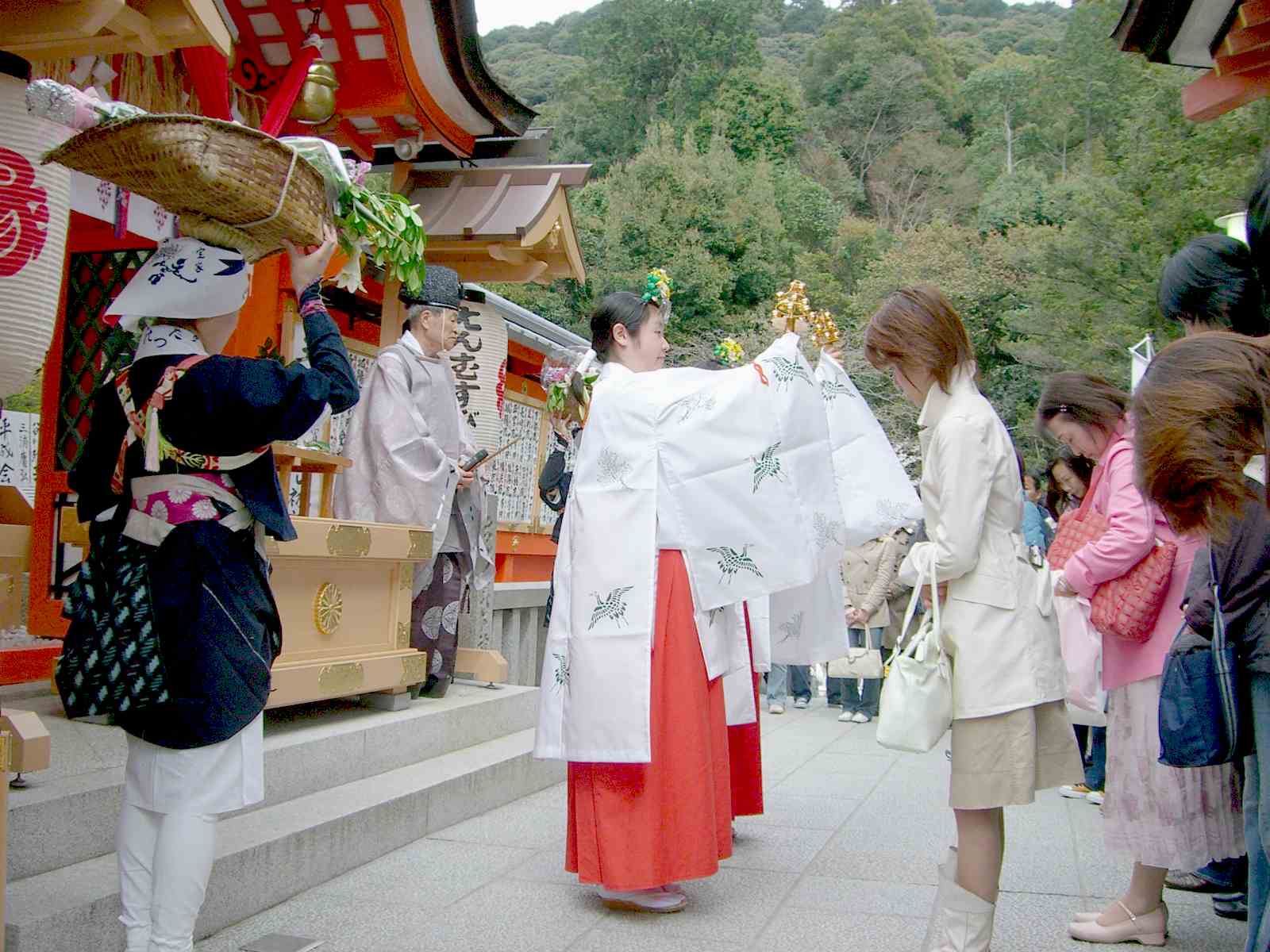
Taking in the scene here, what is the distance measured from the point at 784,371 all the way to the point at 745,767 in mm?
1591

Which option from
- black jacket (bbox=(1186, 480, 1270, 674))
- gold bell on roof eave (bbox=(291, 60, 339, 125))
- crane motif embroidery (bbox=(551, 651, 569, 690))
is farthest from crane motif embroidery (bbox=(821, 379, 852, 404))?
gold bell on roof eave (bbox=(291, 60, 339, 125))

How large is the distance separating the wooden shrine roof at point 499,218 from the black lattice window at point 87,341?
6.15ft

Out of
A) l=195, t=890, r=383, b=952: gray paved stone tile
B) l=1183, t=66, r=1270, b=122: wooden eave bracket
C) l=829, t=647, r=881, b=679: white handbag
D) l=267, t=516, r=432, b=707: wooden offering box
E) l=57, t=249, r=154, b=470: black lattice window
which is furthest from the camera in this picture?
l=57, t=249, r=154, b=470: black lattice window

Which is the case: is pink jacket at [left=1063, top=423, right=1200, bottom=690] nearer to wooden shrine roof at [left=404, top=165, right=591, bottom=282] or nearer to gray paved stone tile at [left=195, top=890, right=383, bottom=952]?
gray paved stone tile at [left=195, top=890, right=383, bottom=952]

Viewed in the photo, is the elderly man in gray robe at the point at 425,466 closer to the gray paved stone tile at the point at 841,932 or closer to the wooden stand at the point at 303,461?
the wooden stand at the point at 303,461

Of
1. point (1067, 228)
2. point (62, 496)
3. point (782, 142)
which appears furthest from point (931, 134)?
point (62, 496)

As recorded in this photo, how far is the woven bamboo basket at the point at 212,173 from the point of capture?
7.98 feet

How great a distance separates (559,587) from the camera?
3.76 m

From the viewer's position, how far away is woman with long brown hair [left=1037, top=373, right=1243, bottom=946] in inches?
125

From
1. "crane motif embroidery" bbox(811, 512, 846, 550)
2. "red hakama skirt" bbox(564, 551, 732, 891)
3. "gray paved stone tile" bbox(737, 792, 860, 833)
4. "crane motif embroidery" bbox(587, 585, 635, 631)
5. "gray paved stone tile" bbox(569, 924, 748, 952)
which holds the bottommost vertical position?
"gray paved stone tile" bbox(737, 792, 860, 833)

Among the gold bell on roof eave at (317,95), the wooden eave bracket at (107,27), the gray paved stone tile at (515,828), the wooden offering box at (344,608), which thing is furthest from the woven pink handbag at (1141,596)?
the gold bell on roof eave at (317,95)

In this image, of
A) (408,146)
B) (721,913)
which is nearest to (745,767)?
(721,913)

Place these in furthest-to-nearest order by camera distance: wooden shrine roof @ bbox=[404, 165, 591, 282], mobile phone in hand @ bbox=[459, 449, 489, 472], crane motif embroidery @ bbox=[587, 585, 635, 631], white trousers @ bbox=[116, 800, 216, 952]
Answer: wooden shrine roof @ bbox=[404, 165, 591, 282]
mobile phone in hand @ bbox=[459, 449, 489, 472]
crane motif embroidery @ bbox=[587, 585, 635, 631]
white trousers @ bbox=[116, 800, 216, 952]

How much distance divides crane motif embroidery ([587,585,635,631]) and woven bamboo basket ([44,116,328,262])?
149 cm
